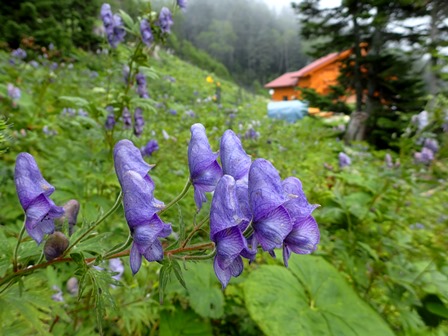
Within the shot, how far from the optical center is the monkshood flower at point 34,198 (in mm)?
682

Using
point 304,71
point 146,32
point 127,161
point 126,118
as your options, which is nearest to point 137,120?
point 126,118

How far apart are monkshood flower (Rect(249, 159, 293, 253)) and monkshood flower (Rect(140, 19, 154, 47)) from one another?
1736mm

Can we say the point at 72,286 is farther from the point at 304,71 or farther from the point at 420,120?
the point at 304,71

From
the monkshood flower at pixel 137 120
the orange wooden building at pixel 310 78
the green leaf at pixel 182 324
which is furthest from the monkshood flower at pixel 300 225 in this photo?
the orange wooden building at pixel 310 78

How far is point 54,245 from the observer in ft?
2.21

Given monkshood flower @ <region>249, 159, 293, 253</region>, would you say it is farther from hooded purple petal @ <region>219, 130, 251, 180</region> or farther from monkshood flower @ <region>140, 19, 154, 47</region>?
monkshood flower @ <region>140, 19, 154, 47</region>

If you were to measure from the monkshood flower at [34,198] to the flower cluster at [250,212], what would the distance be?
318 millimetres

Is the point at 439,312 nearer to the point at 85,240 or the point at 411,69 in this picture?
the point at 85,240

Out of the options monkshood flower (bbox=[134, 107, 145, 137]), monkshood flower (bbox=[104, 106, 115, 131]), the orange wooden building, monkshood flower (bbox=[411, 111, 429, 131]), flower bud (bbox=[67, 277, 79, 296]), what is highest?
monkshood flower (bbox=[104, 106, 115, 131])

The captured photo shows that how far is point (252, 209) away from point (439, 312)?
144cm

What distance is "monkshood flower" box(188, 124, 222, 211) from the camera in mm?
761

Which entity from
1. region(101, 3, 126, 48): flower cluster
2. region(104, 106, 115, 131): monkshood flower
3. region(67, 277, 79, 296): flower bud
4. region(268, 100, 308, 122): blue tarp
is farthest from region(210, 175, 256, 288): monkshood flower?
region(268, 100, 308, 122): blue tarp

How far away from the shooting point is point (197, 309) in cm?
158

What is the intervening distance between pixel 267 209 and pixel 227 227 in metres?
0.09
